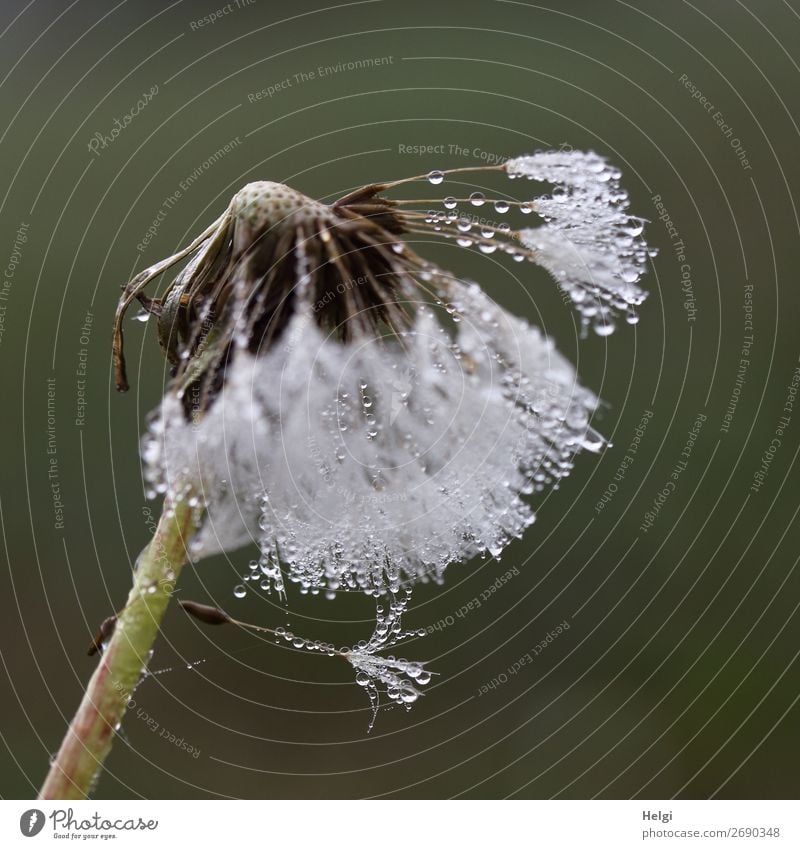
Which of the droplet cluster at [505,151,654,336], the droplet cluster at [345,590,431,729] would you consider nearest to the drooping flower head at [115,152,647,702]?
the droplet cluster at [505,151,654,336]

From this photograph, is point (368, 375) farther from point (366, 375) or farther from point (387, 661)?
point (387, 661)

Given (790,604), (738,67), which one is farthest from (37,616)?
(738,67)

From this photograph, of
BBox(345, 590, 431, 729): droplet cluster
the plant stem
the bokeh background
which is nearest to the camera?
the plant stem

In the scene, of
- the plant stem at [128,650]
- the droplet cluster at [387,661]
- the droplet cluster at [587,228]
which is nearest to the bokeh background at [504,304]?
the droplet cluster at [387,661]

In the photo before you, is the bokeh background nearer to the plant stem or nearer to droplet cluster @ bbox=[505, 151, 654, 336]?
droplet cluster @ bbox=[505, 151, 654, 336]

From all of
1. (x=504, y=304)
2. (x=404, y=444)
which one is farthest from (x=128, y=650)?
(x=504, y=304)

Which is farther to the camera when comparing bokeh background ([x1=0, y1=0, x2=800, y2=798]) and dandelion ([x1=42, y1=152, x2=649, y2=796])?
Answer: bokeh background ([x1=0, y1=0, x2=800, y2=798])

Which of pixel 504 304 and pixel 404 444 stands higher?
pixel 504 304
